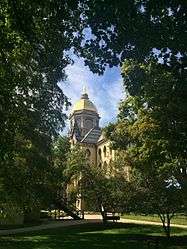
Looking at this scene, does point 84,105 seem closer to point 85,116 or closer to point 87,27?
point 85,116

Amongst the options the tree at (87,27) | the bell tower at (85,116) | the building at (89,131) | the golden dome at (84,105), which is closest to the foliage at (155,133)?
the tree at (87,27)

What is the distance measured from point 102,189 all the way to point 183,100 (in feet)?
87.5

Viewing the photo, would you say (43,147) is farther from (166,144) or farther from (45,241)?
(166,144)

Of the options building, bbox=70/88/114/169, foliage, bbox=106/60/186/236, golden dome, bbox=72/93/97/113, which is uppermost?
golden dome, bbox=72/93/97/113

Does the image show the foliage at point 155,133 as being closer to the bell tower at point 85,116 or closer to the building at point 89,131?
the building at point 89,131

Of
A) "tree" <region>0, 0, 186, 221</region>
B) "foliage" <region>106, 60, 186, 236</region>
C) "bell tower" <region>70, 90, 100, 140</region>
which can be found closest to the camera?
"tree" <region>0, 0, 186, 221</region>

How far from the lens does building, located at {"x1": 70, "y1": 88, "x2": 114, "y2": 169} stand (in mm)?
78719

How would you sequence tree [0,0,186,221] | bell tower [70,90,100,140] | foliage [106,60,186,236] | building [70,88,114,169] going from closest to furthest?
1. tree [0,0,186,221]
2. foliage [106,60,186,236]
3. building [70,88,114,169]
4. bell tower [70,90,100,140]

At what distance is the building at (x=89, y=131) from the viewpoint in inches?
3099

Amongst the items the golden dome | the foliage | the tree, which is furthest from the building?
the tree

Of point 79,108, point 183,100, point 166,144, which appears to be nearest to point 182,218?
point 166,144

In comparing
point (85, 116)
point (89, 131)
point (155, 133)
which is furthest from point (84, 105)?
point (155, 133)

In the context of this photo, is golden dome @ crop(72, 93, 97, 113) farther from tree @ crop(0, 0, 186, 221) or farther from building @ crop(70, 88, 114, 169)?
tree @ crop(0, 0, 186, 221)

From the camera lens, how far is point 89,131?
83500mm
